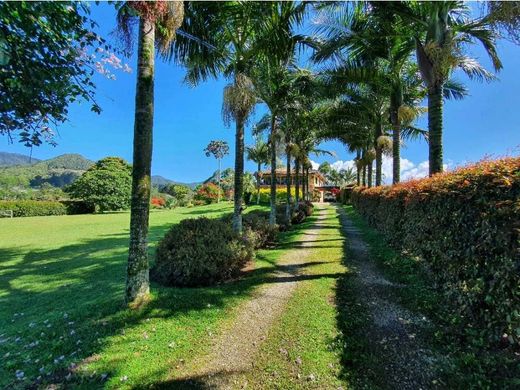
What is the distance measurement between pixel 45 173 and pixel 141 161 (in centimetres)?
12557

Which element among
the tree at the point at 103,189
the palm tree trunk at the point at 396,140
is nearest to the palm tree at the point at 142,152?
the palm tree trunk at the point at 396,140

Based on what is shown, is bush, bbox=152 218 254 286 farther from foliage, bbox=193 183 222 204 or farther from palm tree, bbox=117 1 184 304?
foliage, bbox=193 183 222 204

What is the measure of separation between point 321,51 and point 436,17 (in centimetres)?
336

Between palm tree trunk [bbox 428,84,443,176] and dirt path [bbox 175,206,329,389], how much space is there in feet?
15.3

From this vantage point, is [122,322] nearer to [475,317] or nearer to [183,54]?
[475,317]

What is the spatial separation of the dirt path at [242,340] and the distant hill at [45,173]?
137 ft

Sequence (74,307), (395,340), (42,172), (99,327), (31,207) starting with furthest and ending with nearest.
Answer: (42,172)
(31,207)
(74,307)
(99,327)
(395,340)

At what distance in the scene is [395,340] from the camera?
3613 mm

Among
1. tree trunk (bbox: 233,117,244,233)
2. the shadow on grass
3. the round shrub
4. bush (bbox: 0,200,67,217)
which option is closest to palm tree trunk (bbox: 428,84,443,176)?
the shadow on grass

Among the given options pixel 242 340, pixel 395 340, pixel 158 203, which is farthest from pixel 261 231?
pixel 158 203

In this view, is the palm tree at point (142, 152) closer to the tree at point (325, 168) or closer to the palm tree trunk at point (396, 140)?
the palm tree trunk at point (396, 140)

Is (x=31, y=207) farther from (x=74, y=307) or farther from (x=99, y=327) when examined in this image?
(x=99, y=327)

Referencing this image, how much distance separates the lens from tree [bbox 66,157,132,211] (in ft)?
120

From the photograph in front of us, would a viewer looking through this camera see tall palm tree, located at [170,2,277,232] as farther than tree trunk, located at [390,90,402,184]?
No
